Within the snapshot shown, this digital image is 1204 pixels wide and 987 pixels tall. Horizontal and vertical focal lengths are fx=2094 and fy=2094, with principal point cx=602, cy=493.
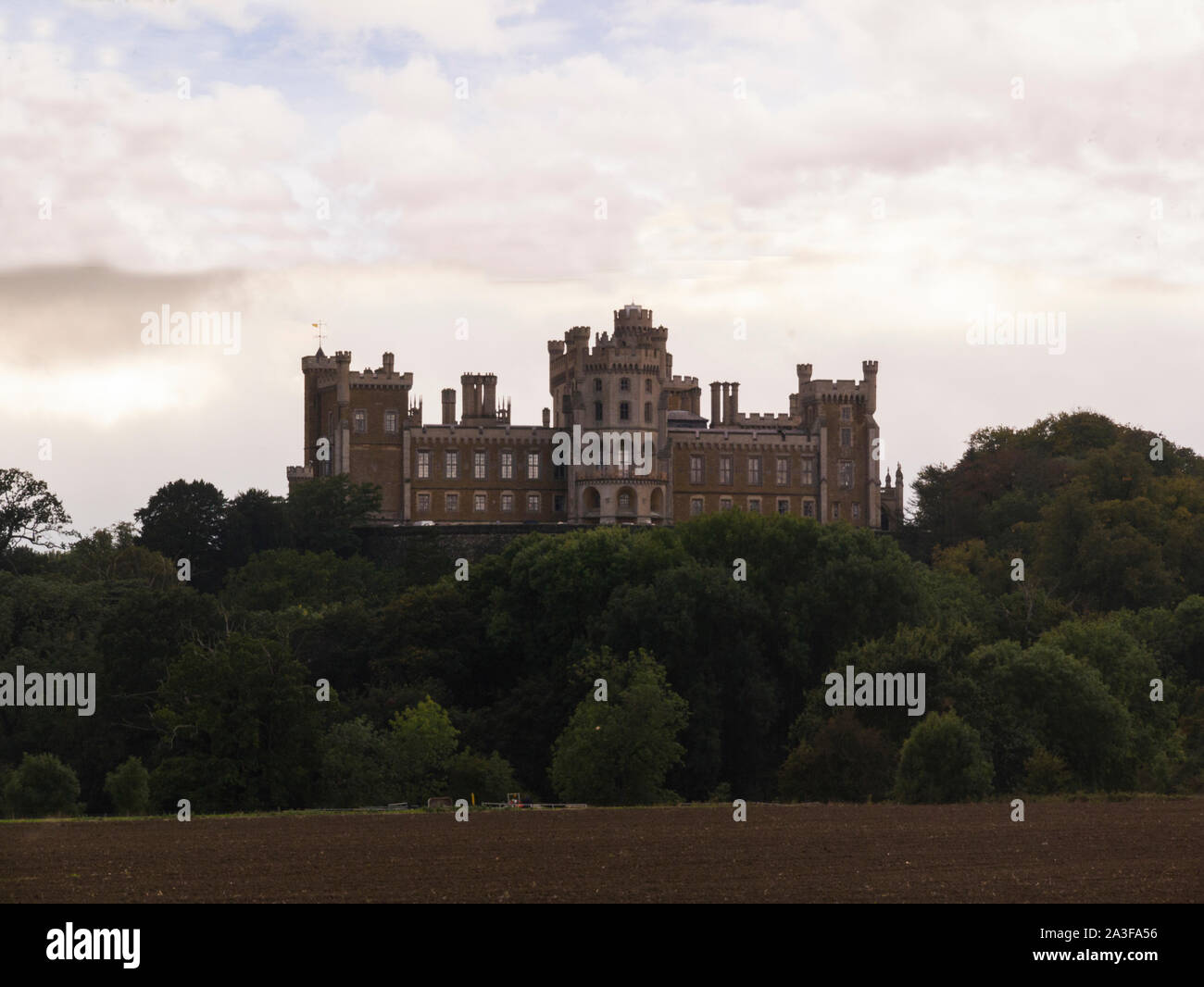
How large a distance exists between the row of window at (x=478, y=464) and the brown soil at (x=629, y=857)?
2299 inches

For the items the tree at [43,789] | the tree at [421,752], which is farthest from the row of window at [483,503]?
the tree at [43,789]

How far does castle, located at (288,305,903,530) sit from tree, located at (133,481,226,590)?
855 centimetres

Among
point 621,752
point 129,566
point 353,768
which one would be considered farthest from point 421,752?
point 129,566

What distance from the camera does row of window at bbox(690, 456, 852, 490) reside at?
11706 centimetres

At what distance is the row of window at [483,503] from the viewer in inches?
4513

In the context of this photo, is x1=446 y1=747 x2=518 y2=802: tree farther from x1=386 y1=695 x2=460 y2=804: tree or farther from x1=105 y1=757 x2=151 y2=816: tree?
x1=105 y1=757 x2=151 y2=816: tree

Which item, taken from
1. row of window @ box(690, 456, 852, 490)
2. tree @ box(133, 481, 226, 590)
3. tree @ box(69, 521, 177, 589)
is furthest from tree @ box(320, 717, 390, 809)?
row of window @ box(690, 456, 852, 490)

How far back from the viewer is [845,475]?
392 feet

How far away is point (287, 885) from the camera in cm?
3703

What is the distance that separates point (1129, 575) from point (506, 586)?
27.8m

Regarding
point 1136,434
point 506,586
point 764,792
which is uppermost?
point 1136,434

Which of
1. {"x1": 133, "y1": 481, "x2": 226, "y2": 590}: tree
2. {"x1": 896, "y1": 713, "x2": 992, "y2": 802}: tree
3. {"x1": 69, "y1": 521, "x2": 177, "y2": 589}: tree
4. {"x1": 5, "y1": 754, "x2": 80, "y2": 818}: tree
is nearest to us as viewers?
{"x1": 896, "y1": 713, "x2": 992, "y2": 802}: tree

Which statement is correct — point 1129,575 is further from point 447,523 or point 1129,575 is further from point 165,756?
point 165,756
